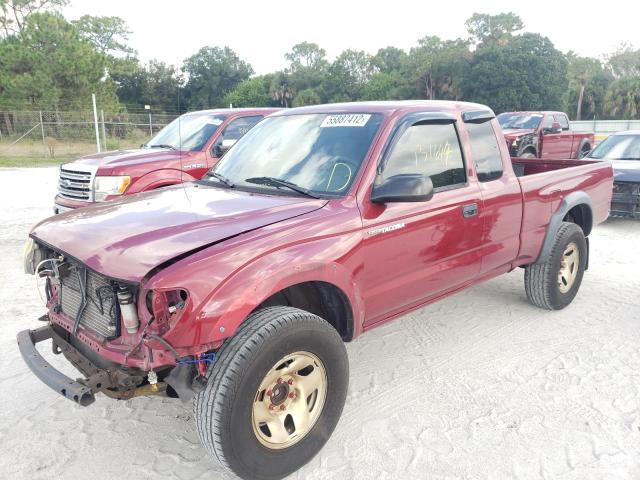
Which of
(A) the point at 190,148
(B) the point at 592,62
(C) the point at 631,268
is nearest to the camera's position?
(C) the point at 631,268

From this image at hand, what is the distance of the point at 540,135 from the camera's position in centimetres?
1422

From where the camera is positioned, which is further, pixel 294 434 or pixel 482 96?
pixel 482 96

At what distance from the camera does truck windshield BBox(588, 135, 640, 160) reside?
9734 millimetres

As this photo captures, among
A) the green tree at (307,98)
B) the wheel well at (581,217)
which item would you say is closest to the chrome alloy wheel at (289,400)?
the wheel well at (581,217)

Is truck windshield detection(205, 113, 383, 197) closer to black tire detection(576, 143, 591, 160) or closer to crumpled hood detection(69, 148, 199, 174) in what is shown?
crumpled hood detection(69, 148, 199, 174)

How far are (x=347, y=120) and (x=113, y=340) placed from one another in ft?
6.88

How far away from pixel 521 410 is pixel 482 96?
56331 millimetres

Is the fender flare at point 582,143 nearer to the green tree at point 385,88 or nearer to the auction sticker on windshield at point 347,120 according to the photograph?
the auction sticker on windshield at point 347,120

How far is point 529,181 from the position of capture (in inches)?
179

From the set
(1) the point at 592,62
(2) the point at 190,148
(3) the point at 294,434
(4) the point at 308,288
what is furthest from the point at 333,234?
(1) the point at 592,62

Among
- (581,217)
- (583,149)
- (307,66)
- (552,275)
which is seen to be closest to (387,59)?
(307,66)

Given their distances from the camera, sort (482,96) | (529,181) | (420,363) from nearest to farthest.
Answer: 1. (420,363)
2. (529,181)
3. (482,96)

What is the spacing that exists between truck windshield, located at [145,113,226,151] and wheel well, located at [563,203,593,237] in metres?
4.86

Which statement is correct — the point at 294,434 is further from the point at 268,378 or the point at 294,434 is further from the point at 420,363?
the point at 420,363
